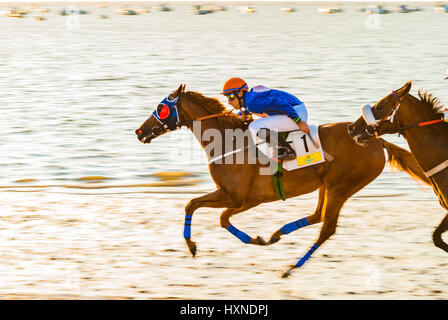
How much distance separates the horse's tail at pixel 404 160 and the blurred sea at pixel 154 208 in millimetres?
885

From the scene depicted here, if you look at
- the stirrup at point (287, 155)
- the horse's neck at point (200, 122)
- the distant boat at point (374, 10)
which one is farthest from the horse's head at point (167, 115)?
the distant boat at point (374, 10)

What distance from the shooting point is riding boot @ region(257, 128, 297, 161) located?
7.44m

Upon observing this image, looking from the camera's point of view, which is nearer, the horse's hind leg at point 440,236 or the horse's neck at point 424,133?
the horse's neck at point 424,133

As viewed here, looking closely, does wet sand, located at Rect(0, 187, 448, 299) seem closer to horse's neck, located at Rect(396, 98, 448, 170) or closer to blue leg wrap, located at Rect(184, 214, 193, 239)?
blue leg wrap, located at Rect(184, 214, 193, 239)

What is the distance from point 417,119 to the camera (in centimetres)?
696

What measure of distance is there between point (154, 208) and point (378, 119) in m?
4.08

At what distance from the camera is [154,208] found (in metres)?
10.2

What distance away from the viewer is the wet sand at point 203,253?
689cm

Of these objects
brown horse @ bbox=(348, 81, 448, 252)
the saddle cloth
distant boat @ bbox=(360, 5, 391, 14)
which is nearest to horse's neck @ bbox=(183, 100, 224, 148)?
the saddle cloth

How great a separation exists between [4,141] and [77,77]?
14.6 m

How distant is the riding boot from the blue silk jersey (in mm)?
209

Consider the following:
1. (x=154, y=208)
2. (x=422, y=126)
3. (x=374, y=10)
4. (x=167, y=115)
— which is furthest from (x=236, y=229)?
(x=374, y=10)

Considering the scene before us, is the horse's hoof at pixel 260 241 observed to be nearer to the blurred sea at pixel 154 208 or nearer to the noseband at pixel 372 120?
the blurred sea at pixel 154 208

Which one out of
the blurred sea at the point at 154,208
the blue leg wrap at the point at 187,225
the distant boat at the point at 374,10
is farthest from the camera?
the distant boat at the point at 374,10
